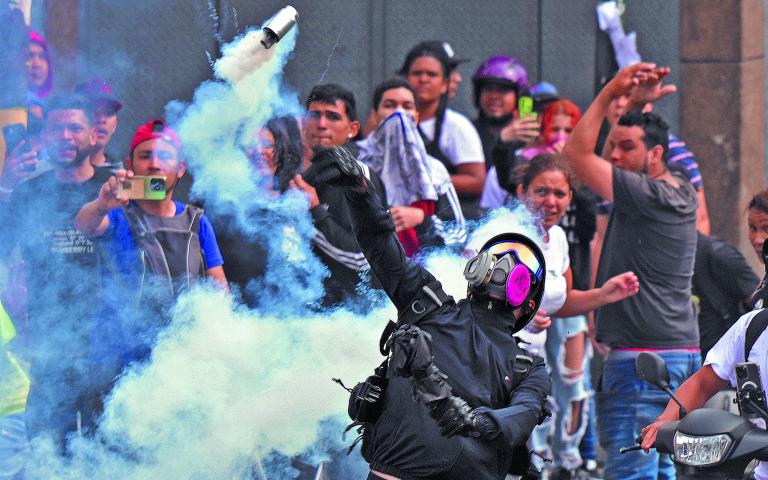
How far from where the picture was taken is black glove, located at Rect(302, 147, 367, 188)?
4.46 m

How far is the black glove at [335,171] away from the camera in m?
4.46

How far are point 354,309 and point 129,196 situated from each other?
1.16 metres

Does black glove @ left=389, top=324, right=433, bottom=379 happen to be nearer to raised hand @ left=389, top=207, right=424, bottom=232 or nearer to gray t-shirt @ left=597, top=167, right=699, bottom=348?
raised hand @ left=389, top=207, right=424, bottom=232

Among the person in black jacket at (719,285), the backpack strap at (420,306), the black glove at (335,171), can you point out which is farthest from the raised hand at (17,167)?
the person in black jacket at (719,285)

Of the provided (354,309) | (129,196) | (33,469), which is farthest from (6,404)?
(354,309)

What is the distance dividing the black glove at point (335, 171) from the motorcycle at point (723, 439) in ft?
4.39

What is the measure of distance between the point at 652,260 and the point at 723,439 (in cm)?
271

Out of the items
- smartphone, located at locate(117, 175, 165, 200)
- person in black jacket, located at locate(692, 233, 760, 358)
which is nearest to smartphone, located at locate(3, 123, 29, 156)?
smartphone, located at locate(117, 175, 165, 200)

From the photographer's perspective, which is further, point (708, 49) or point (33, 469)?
point (708, 49)

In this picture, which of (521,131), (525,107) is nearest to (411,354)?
(521,131)

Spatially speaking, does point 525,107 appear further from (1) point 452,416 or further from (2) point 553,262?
(1) point 452,416

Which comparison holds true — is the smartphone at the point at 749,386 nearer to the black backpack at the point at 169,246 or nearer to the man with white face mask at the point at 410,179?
the man with white face mask at the point at 410,179

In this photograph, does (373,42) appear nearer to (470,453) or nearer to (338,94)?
(338,94)

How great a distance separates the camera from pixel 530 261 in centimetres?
475
